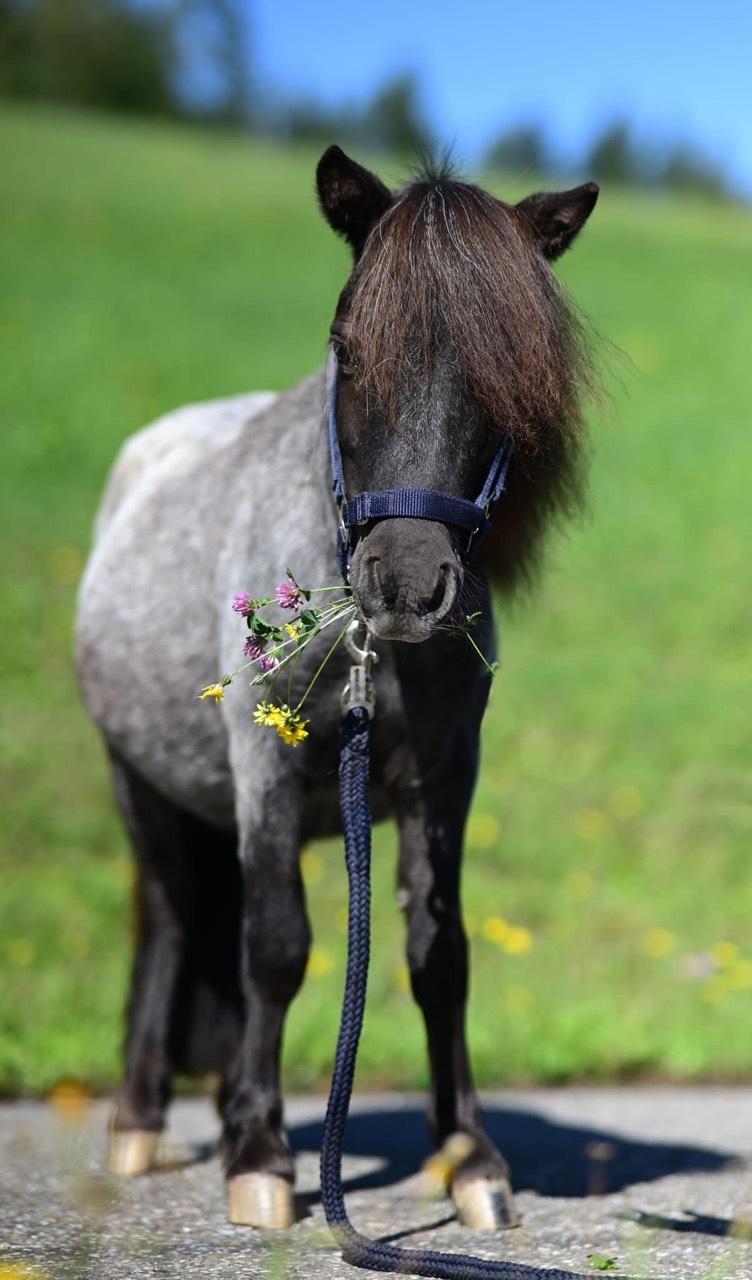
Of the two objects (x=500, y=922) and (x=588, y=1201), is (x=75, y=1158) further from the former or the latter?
(x=500, y=922)

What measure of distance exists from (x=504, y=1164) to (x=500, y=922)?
332cm

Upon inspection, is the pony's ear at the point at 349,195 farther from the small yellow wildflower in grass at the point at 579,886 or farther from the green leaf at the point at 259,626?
the small yellow wildflower in grass at the point at 579,886

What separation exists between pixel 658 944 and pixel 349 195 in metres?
4.64

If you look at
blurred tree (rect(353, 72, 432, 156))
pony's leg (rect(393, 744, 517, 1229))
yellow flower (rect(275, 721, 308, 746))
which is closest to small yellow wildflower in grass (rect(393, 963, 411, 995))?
pony's leg (rect(393, 744, 517, 1229))

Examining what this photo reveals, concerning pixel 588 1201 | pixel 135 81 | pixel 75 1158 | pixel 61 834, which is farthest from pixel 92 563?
pixel 135 81

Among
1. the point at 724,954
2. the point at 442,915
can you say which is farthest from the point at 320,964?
the point at 442,915

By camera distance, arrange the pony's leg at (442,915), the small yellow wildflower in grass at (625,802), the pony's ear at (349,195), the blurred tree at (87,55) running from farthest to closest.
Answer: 1. the blurred tree at (87,55)
2. the small yellow wildflower in grass at (625,802)
3. the pony's leg at (442,915)
4. the pony's ear at (349,195)

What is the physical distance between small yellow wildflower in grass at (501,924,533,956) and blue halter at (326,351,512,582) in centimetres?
367

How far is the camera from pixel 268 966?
3.74 meters

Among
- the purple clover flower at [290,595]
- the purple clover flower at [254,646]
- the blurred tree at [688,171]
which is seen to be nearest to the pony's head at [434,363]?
the purple clover flower at [290,595]

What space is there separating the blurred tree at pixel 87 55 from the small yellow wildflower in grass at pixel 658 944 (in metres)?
53.2

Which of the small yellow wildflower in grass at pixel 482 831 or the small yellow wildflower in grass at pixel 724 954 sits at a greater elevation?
the small yellow wildflower in grass at pixel 482 831

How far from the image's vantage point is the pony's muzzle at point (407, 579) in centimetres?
288

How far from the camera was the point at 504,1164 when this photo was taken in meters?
3.75
